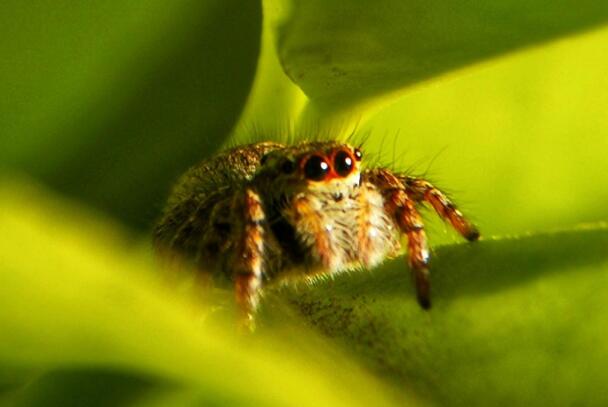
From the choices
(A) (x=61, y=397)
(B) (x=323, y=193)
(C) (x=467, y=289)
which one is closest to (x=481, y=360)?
(C) (x=467, y=289)

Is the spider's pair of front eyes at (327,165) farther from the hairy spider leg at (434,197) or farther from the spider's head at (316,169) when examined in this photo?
the hairy spider leg at (434,197)

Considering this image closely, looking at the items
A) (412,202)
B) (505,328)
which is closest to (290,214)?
(412,202)

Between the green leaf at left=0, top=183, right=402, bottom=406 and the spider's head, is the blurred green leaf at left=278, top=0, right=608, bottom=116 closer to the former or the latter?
the spider's head

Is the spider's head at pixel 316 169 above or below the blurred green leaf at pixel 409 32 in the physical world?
above

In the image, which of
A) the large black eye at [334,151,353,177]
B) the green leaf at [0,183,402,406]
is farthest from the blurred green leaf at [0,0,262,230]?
the green leaf at [0,183,402,406]

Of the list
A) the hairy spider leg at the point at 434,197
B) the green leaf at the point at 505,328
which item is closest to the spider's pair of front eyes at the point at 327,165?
the hairy spider leg at the point at 434,197

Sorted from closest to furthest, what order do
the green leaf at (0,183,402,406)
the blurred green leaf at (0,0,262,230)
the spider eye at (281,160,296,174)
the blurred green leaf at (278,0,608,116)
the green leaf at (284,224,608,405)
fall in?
the green leaf at (0,183,402,406) → the green leaf at (284,224,608,405) → the blurred green leaf at (278,0,608,116) → the blurred green leaf at (0,0,262,230) → the spider eye at (281,160,296,174)

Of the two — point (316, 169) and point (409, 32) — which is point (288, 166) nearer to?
point (316, 169)
